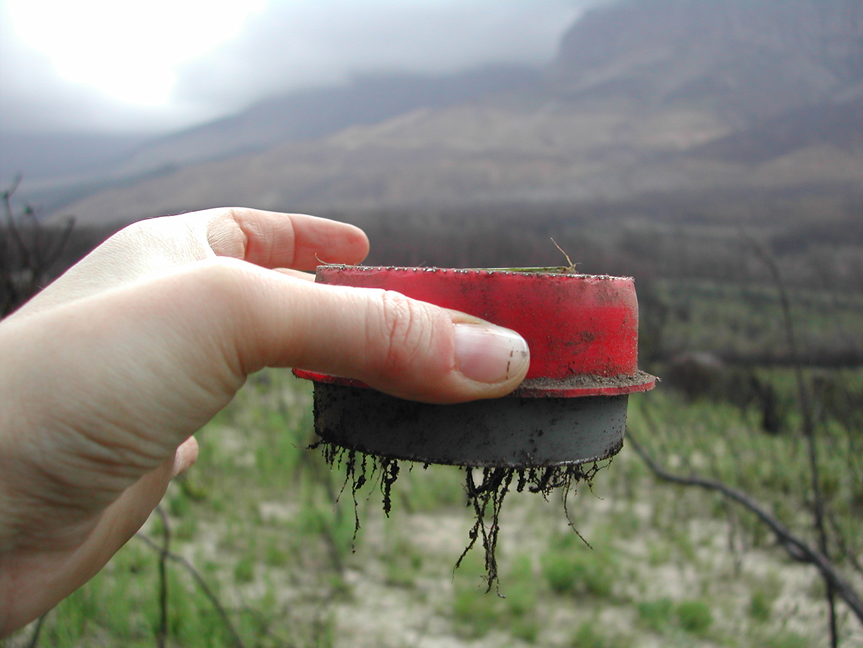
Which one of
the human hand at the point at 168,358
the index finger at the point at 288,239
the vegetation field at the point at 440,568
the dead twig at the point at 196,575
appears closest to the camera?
the human hand at the point at 168,358

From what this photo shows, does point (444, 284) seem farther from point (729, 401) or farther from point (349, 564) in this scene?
point (729, 401)

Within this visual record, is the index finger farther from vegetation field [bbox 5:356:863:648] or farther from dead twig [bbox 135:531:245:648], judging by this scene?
vegetation field [bbox 5:356:863:648]

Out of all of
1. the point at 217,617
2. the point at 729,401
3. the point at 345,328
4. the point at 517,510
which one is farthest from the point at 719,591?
the point at 729,401

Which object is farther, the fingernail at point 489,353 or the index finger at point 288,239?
the index finger at point 288,239

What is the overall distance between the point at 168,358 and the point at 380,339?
300 millimetres

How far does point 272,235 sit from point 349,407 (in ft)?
2.17

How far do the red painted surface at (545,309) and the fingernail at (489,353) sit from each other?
5cm

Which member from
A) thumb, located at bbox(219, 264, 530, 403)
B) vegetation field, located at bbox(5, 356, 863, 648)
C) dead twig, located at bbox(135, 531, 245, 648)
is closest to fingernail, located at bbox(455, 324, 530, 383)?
thumb, located at bbox(219, 264, 530, 403)

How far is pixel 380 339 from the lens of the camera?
0.80m

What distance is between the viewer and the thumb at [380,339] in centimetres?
80

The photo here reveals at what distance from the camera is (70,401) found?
0.79 m

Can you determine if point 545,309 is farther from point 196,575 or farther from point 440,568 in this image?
point 440,568

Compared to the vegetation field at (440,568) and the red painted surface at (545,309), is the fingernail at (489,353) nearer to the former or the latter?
the red painted surface at (545,309)

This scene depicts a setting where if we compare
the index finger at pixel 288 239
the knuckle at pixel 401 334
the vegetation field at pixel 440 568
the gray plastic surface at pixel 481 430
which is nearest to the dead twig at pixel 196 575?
the vegetation field at pixel 440 568
